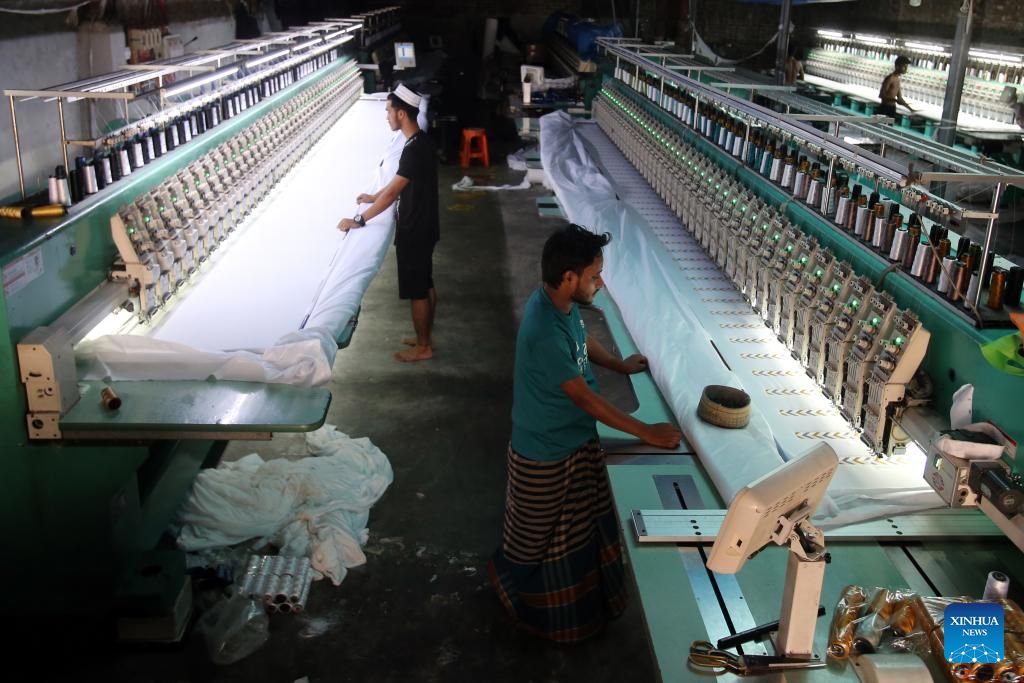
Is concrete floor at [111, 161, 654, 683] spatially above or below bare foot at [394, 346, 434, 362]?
below

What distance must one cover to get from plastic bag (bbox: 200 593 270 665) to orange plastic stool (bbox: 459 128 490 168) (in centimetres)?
954

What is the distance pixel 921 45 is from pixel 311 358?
9609 millimetres

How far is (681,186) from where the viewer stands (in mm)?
6105

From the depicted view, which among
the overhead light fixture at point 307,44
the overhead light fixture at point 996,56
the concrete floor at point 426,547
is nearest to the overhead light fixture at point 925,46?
the overhead light fixture at point 996,56

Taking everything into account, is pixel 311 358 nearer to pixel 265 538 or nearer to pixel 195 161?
pixel 265 538

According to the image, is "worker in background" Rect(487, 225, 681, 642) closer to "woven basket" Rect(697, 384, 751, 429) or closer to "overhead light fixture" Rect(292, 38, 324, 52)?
"woven basket" Rect(697, 384, 751, 429)

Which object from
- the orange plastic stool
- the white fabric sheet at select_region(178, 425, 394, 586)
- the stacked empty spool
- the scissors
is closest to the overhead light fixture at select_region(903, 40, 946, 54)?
the orange plastic stool

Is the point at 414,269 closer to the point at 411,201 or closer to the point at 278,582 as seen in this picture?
the point at 411,201

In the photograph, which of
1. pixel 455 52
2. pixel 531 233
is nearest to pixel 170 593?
pixel 531 233

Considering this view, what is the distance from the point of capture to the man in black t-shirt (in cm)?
580

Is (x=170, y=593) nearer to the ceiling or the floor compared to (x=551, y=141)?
nearer to the floor

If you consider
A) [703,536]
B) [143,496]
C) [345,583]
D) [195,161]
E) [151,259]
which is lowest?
[345,583]

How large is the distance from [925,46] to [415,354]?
24.9ft

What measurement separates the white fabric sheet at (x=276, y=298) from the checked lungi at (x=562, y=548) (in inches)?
36.4
